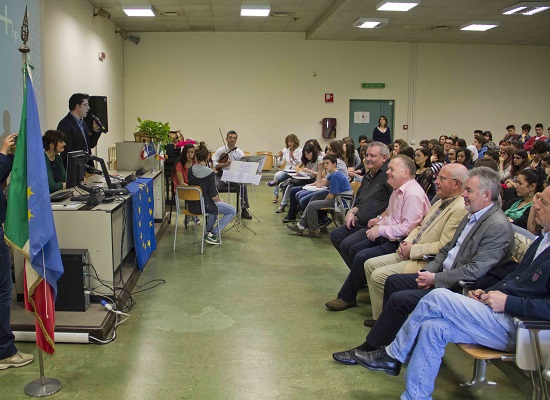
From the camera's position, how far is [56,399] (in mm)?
3008

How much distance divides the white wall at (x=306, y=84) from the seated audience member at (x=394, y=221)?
1004 centimetres

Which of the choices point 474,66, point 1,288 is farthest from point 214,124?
point 1,288

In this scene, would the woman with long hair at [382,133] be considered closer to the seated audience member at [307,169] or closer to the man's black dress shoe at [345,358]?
the seated audience member at [307,169]

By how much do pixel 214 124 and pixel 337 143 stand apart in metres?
7.12

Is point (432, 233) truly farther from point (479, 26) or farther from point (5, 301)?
point (479, 26)

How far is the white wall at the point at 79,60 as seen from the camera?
830 cm

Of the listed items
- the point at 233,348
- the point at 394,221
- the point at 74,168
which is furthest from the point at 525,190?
Result: the point at 74,168

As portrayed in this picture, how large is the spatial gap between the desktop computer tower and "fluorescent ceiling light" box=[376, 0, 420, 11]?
7.21m

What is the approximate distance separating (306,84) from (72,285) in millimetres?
10970

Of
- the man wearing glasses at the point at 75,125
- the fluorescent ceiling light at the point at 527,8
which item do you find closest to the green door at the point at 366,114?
the fluorescent ceiling light at the point at 527,8

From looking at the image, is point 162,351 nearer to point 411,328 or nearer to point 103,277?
point 103,277

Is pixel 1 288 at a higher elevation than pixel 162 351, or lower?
higher

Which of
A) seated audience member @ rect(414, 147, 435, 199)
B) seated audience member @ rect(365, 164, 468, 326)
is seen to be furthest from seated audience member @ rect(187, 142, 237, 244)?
seated audience member @ rect(365, 164, 468, 326)

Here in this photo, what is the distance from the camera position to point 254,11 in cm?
1116
